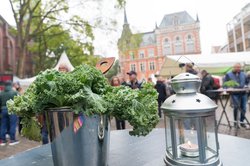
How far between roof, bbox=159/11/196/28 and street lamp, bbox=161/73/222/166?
59.4 meters

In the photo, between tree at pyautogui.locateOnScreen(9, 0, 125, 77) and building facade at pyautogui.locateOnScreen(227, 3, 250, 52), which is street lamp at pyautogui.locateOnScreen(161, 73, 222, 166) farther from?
building facade at pyautogui.locateOnScreen(227, 3, 250, 52)

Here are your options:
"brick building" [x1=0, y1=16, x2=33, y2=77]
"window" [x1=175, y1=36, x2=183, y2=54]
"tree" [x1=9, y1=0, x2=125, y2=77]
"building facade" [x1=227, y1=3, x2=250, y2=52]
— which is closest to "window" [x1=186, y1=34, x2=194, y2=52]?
"window" [x1=175, y1=36, x2=183, y2=54]

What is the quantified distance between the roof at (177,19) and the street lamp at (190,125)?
59393 millimetres

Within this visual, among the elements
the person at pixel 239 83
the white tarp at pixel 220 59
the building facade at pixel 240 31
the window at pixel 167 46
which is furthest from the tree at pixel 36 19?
the window at pixel 167 46

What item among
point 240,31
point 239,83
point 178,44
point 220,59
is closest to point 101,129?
point 239,83

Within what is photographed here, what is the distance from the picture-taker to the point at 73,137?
91 centimetres

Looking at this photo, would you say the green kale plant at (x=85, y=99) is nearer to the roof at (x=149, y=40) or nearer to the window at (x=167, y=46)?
the window at (x=167, y=46)

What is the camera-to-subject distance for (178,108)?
2.94ft

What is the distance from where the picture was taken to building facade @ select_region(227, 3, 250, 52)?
31422mm

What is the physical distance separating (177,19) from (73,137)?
199 ft

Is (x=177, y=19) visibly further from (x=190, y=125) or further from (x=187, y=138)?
(x=190, y=125)

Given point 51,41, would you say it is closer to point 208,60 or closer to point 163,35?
point 208,60

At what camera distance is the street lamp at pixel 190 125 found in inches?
35.2

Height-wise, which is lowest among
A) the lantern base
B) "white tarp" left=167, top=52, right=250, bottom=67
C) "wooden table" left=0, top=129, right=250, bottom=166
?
"wooden table" left=0, top=129, right=250, bottom=166
